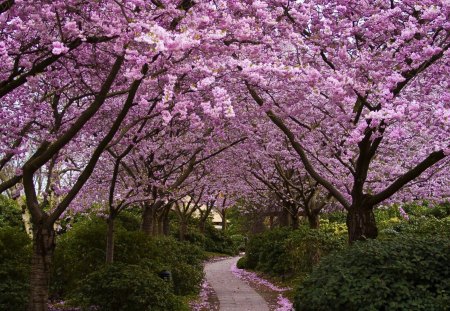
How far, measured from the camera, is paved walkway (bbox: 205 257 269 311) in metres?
12.0

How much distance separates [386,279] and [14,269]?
5.76m

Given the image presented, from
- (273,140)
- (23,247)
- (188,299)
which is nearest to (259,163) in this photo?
(273,140)

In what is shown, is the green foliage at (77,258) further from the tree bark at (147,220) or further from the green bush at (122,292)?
the green bush at (122,292)

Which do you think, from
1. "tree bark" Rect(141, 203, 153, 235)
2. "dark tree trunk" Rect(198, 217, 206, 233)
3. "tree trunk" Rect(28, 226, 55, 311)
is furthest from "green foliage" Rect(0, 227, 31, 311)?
"dark tree trunk" Rect(198, 217, 206, 233)

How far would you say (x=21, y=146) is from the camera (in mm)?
8891

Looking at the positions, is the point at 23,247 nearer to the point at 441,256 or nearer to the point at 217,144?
the point at 217,144

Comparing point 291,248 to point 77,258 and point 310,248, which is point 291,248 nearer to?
point 310,248

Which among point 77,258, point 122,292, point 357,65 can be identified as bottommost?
point 122,292

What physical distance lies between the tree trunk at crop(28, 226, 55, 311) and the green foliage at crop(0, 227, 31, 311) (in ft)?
2.49

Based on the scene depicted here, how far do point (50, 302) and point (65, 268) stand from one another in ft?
2.53

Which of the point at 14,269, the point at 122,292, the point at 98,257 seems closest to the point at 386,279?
the point at 122,292

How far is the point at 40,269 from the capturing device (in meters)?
6.97

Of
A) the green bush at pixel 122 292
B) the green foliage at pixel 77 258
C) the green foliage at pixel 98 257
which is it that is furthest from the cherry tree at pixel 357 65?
the green foliage at pixel 77 258

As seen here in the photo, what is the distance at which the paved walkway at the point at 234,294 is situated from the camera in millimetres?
11984
